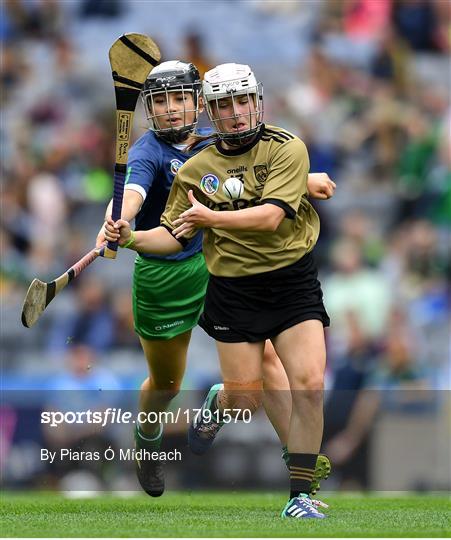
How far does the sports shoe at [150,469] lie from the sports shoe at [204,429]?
0.55m

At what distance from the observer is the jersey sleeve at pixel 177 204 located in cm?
654

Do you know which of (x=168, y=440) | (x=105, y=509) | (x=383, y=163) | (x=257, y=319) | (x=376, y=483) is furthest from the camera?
(x=383, y=163)

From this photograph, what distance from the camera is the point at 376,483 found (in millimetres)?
9125

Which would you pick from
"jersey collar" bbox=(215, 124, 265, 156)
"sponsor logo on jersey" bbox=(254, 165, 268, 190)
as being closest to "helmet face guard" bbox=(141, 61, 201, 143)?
"jersey collar" bbox=(215, 124, 265, 156)

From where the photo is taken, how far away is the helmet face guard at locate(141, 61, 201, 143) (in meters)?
7.13

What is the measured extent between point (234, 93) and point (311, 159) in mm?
7346

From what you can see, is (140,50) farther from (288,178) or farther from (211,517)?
(211,517)

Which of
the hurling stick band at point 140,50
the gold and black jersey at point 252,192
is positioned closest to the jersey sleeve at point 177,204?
the gold and black jersey at point 252,192

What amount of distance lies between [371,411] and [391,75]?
19.9ft

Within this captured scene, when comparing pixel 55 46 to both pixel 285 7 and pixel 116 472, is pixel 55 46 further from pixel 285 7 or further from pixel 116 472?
pixel 116 472

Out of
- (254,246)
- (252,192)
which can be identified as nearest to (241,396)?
(254,246)

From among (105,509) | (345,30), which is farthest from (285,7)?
(105,509)

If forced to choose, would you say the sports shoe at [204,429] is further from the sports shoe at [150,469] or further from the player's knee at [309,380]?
the player's knee at [309,380]

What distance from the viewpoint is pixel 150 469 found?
7.66m
